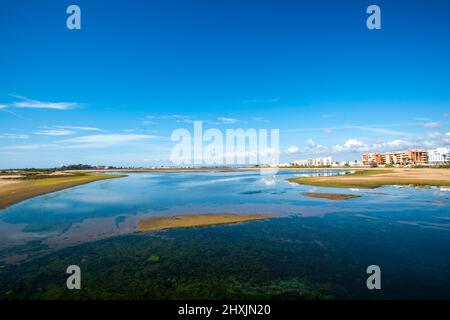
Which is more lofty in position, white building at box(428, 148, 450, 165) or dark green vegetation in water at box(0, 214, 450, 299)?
white building at box(428, 148, 450, 165)

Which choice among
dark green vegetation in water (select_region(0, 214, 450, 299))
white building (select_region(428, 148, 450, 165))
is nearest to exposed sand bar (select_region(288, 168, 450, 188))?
dark green vegetation in water (select_region(0, 214, 450, 299))

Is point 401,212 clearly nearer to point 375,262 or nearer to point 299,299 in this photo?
point 375,262

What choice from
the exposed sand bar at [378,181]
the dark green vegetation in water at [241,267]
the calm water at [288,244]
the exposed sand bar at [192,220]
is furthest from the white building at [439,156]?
the exposed sand bar at [192,220]

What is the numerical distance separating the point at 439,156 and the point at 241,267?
204 m

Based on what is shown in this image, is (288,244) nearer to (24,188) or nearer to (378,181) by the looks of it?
(378,181)

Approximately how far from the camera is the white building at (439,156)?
6457 inches

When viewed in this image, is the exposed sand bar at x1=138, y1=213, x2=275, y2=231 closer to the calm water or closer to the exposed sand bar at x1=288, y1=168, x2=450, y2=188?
the calm water

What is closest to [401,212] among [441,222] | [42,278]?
[441,222]

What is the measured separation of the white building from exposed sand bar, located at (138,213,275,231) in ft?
619

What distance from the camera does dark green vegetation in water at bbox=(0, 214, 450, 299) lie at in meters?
10.6

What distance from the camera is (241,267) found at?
13.0 m
